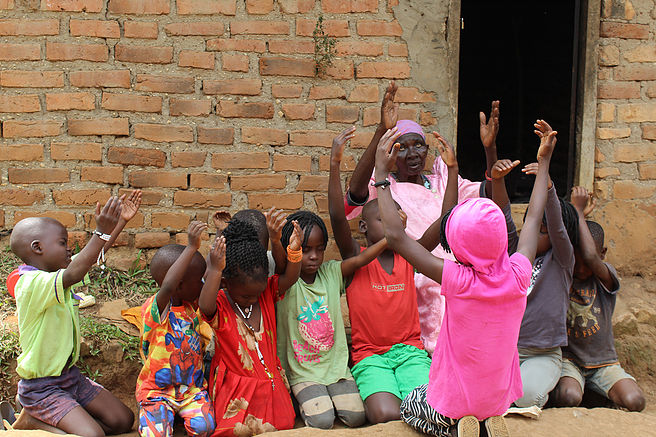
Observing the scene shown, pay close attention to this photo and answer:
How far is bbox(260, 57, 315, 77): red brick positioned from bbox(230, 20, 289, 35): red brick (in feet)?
0.56

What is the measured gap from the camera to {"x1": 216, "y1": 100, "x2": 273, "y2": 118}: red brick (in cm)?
425

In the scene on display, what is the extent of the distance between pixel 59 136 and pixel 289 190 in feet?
4.87

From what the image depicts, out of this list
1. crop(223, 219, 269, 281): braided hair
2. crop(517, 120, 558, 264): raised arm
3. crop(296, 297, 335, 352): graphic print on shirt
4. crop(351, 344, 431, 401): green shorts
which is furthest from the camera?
crop(296, 297, 335, 352): graphic print on shirt

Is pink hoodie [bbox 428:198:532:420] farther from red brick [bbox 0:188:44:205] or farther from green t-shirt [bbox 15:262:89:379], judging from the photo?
red brick [bbox 0:188:44:205]

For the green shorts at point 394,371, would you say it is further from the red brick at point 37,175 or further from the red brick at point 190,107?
the red brick at point 37,175

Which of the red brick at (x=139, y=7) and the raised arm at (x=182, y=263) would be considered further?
the red brick at (x=139, y=7)

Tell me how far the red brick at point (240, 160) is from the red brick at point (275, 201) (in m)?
0.20

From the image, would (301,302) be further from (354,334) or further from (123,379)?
(123,379)

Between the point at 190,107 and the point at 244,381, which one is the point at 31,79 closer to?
the point at 190,107

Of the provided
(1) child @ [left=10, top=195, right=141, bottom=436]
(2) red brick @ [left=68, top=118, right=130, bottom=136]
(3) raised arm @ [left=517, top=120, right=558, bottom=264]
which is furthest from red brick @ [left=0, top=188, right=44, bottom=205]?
(3) raised arm @ [left=517, top=120, right=558, bottom=264]

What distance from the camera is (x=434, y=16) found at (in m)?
4.35

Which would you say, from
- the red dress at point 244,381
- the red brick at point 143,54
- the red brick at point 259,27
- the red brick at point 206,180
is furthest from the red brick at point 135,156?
the red dress at point 244,381

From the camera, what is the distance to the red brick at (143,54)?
13.6 feet

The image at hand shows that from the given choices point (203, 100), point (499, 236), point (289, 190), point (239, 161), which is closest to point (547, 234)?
point (499, 236)
